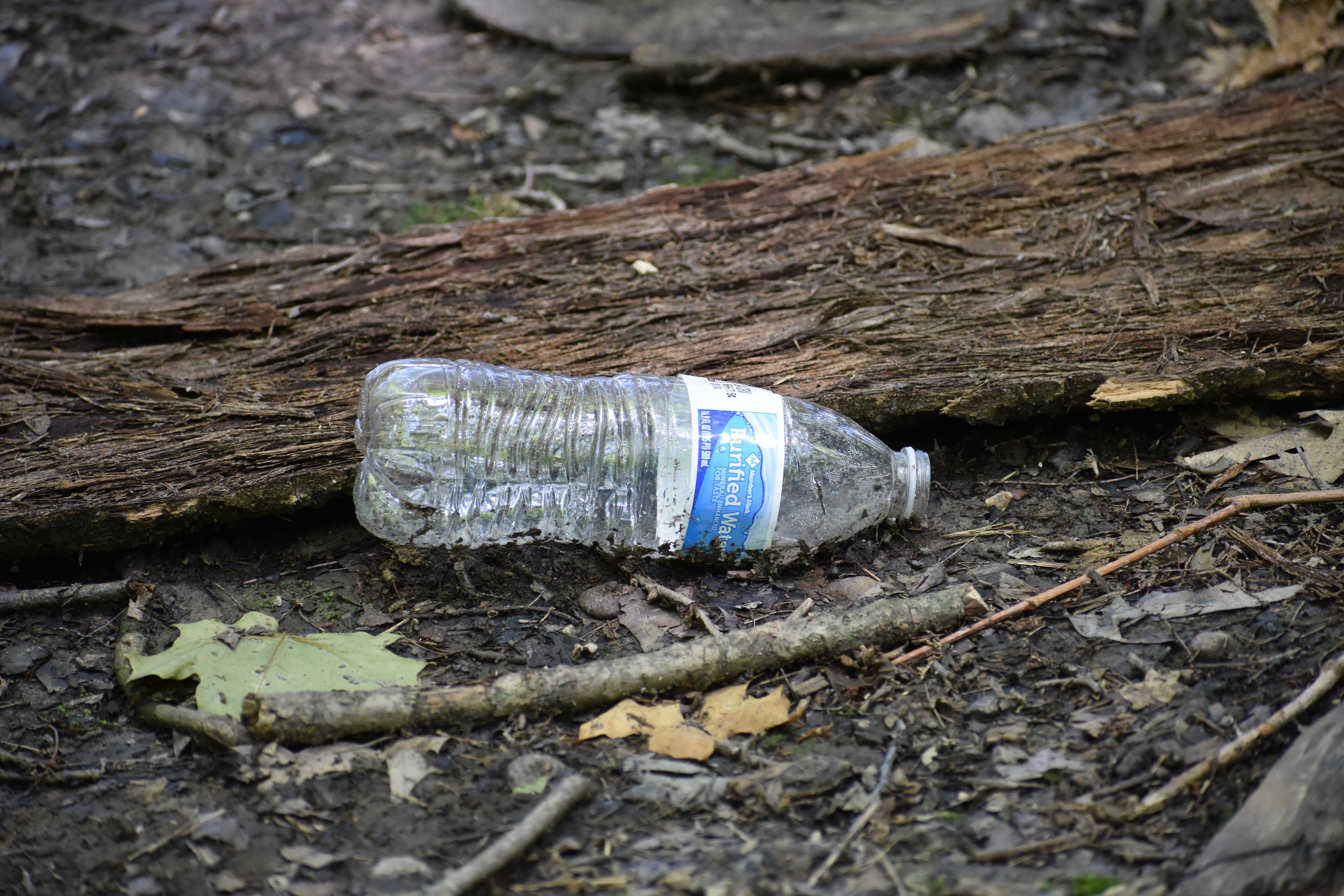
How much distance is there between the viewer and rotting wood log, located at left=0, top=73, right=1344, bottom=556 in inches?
106

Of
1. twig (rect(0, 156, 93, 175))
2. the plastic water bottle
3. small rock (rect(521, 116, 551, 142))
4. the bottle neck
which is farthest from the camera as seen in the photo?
small rock (rect(521, 116, 551, 142))

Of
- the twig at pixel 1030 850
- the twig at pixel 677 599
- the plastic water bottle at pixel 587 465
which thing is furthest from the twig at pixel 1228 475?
the twig at pixel 677 599

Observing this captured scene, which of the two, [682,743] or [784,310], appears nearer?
[682,743]

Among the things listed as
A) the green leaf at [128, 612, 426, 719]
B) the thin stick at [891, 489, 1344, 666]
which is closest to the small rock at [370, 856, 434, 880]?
the green leaf at [128, 612, 426, 719]

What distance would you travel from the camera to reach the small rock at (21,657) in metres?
2.35

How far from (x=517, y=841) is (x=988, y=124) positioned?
4.01 metres

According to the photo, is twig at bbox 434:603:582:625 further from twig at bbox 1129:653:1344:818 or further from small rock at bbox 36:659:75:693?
twig at bbox 1129:653:1344:818

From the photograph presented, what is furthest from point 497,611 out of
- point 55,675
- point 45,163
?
point 45,163

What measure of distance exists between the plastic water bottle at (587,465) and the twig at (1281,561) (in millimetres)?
745

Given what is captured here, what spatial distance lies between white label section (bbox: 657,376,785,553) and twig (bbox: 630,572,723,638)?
5.2 inches

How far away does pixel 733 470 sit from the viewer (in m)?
2.38

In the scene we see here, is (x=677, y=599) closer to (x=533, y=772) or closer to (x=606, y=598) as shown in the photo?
(x=606, y=598)

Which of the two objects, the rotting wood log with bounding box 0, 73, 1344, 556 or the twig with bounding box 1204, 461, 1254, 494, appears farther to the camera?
the rotting wood log with bounding box 0, 73, 1344, 556

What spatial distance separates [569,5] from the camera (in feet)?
18.0
